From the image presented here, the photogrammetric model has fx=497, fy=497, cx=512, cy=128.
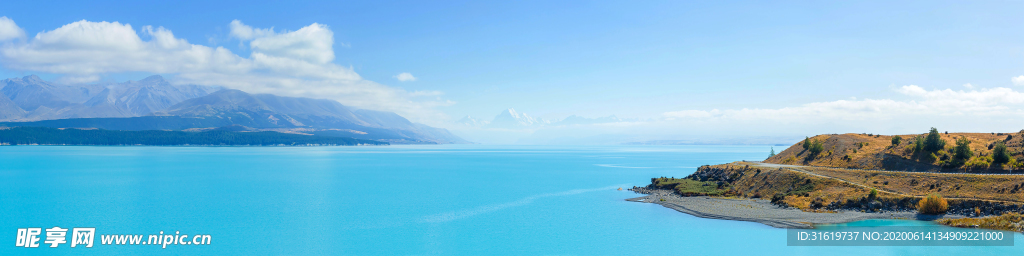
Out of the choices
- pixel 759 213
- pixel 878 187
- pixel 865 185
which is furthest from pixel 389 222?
pixel 878 187

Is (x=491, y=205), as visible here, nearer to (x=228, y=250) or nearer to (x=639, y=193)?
(x=639, y=193)

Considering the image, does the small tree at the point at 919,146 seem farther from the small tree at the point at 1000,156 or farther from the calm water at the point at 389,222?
the calm water at the point at 389,222

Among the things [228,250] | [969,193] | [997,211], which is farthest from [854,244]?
[228,250]

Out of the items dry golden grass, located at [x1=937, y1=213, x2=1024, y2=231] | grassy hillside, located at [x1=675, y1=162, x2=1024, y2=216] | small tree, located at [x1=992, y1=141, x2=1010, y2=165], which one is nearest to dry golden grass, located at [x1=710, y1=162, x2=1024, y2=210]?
grassy hillside, located at [x1=675, y1=162, x2=1024, y2=216]

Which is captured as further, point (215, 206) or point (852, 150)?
point (852, 150)

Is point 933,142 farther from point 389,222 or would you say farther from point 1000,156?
point 389,222

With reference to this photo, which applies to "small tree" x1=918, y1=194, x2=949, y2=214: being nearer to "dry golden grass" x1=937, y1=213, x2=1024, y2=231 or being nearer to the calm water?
"dry golden grass" x1=937, y1=213, x2=1024, y2=231

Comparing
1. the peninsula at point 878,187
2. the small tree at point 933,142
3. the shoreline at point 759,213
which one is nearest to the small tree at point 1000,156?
the peninsula at point 878,187

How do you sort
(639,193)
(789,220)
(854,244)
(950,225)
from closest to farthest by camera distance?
(854,244) < (950,225) < (789,220) < (639,193)
